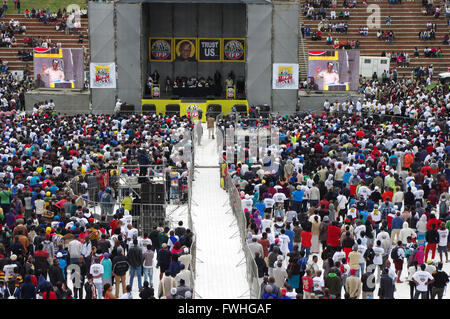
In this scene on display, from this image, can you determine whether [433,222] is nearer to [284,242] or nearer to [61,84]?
[284,242]

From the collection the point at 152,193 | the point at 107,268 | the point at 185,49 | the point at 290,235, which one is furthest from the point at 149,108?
the point at 107,268

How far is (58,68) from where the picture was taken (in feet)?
146

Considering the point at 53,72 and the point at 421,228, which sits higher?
the point at 53,72

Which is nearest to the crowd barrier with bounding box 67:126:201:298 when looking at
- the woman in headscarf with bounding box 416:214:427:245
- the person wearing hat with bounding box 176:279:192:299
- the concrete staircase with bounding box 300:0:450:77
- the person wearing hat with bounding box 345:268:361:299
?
the person wearing hat with bounding box 176:279:192:299

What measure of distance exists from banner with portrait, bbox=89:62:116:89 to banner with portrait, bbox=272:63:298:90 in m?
9.26

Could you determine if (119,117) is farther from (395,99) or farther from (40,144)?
(395,99)

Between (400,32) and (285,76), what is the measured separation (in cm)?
1797

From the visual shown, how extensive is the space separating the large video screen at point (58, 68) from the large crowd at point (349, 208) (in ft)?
49.3

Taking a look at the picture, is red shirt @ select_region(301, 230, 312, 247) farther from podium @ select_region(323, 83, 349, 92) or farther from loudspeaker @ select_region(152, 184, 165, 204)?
podium @ select_region(323, 83, 349, 92)

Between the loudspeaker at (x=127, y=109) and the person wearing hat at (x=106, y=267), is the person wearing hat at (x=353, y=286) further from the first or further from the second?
the loudspeaker at (x=127, y=109)

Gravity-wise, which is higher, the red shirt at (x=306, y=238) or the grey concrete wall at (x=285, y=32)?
the grey concrete wall at (x=285, y=32)

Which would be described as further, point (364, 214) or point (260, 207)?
point (260, 207)

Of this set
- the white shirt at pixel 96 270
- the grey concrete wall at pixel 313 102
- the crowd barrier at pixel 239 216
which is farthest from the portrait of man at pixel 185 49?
the white shirt at pixel 96 270

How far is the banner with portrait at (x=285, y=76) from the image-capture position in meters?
43.3
